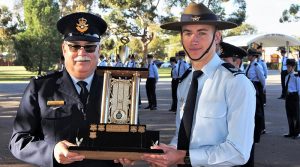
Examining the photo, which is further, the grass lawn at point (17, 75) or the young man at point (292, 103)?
the grass lawn at point (17, 75)

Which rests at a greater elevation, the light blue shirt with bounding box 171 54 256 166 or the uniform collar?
the uniform collar

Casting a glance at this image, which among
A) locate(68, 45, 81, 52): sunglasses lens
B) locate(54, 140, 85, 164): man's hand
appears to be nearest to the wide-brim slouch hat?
locate(68, 45, 81, 52): sunglasses lens

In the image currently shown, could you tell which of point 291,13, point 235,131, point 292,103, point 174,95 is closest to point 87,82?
point 235,131

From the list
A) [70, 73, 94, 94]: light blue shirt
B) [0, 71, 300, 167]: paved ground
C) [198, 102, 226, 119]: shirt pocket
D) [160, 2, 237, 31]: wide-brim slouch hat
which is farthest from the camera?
[0, 71, 300, 167]: paved ground

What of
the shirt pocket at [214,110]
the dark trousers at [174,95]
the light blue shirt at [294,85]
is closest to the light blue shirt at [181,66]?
the dark trousers at [174,95]

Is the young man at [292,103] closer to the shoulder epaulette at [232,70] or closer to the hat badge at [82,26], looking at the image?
the shoulder epaulette at [232,70]

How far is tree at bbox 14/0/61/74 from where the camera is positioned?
125 ft

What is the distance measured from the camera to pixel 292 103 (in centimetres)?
1056

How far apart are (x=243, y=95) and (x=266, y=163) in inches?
208

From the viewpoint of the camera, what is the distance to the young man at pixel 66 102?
270 cm

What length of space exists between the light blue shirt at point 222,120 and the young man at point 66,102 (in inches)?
25.2

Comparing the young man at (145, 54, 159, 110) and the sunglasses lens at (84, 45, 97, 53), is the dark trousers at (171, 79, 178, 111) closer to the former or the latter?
the young man at (145, 54, 159, 110)

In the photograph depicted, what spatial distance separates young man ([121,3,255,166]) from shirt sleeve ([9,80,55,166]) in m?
0.51

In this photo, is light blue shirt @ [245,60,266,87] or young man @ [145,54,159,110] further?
young man @ [145,54,159,110]
